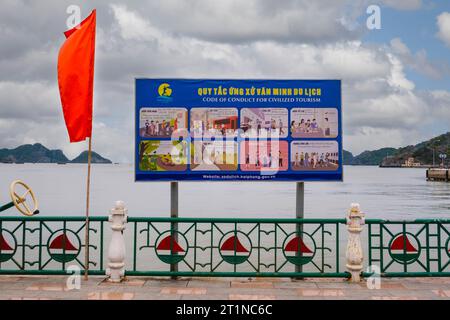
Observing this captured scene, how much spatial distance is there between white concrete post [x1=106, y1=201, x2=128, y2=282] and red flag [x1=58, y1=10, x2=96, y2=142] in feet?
4.96

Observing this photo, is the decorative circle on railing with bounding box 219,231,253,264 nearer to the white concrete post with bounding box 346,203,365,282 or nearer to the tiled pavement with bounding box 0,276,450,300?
the tiled pavement with bounding box 0,276,450,300

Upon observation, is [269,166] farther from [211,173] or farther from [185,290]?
[185,290]

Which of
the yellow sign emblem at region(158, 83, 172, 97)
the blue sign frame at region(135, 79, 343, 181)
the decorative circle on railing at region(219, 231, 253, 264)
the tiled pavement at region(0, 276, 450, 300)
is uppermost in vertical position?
the yellow sign emblem at region(158, 83, 172, 97)

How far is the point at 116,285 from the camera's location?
24.4ft

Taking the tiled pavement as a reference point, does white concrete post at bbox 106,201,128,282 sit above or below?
above

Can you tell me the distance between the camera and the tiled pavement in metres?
6.84

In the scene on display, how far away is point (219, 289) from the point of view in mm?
7258

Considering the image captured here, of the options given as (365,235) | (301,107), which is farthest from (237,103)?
(365,235)

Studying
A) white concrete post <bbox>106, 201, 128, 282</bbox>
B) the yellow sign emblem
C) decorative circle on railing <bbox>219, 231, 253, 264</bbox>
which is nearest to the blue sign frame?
the yellow sign emblem

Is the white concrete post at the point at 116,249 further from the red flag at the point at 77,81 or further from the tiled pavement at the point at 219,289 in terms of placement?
the red flag at the point at 77,81

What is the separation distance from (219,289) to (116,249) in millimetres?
1971

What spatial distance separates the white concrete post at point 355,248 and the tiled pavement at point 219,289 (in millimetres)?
247

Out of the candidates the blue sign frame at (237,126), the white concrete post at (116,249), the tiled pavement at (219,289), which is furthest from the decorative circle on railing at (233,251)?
the white concrete post at (116,249)

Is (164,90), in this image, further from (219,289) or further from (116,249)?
(219,289)
